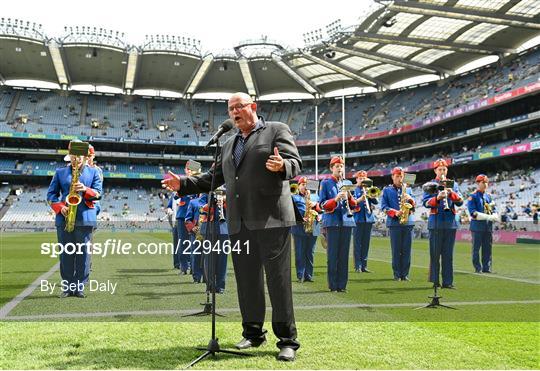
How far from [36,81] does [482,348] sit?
59952mm

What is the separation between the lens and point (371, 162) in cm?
5641

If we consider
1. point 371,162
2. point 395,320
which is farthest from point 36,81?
point 395,320

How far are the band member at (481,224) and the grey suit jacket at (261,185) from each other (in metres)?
8.54

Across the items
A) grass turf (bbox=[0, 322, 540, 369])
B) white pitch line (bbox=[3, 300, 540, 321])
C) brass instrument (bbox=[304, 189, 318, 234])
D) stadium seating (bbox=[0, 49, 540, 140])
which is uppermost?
stadium seating (bbox=[0, 49, 540, 140])

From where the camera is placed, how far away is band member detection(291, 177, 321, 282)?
1012 cm

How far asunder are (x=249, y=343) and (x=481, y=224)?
30.8ft

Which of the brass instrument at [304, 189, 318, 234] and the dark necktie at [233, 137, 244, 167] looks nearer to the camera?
the dark necktie at [233, 137, 244, 167]

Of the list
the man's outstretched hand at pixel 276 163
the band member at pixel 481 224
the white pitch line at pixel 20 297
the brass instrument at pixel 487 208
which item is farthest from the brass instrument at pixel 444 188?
the white pitch line at pixel 20 297

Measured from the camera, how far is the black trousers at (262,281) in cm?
402

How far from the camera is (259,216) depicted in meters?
4.03

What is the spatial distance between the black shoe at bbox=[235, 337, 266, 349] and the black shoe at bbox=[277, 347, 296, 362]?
45 cm

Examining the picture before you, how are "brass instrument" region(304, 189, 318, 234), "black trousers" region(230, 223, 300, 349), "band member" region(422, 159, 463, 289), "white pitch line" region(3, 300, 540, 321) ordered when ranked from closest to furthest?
1. "black trousers" region(230, 223, 300, 349)
2. "white pitch line" region(3, 300, 540, 321)
3. "band member" region(422, 159, 463, 289)
4. "brass instrument" region(304, 189, 318, 234)

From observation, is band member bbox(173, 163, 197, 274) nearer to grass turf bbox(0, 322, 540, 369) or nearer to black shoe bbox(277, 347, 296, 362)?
grass turf bbox(0, 322, 540, 369)

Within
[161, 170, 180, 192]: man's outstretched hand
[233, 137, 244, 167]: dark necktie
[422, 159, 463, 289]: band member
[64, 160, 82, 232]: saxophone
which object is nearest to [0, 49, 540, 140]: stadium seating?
[422, 159, 463, 289]: band member
